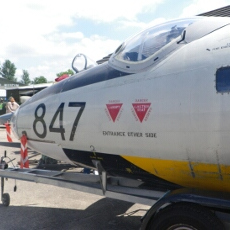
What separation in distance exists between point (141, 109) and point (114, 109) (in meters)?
0.34

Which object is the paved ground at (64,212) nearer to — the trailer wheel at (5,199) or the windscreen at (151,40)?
the trailer wheel at (5,199)

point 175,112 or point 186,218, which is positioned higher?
point 175,112

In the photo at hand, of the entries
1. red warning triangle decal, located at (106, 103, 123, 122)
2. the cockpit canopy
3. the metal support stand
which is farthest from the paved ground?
the cockpit canopy

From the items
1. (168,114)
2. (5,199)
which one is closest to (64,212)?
(5,199)

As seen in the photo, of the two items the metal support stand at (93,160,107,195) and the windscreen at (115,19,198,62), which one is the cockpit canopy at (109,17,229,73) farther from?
the metal support stand at (93,160,107,195)

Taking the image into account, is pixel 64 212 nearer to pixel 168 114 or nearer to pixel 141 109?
pixel 141 109

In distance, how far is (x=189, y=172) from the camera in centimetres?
302

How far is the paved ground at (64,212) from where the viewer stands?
441cm

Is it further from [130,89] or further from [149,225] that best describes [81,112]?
[149,225]

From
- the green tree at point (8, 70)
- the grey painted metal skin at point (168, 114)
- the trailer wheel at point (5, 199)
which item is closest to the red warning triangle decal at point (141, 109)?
the grey painted metal skin at point (168, 114)

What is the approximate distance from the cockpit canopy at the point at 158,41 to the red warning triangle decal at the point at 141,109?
16.2 inches

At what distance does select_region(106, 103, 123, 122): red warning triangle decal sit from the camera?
130 inches

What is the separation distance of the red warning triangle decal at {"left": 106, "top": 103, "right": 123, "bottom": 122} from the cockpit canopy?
409 millimetres

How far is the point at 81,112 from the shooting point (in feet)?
12.0
